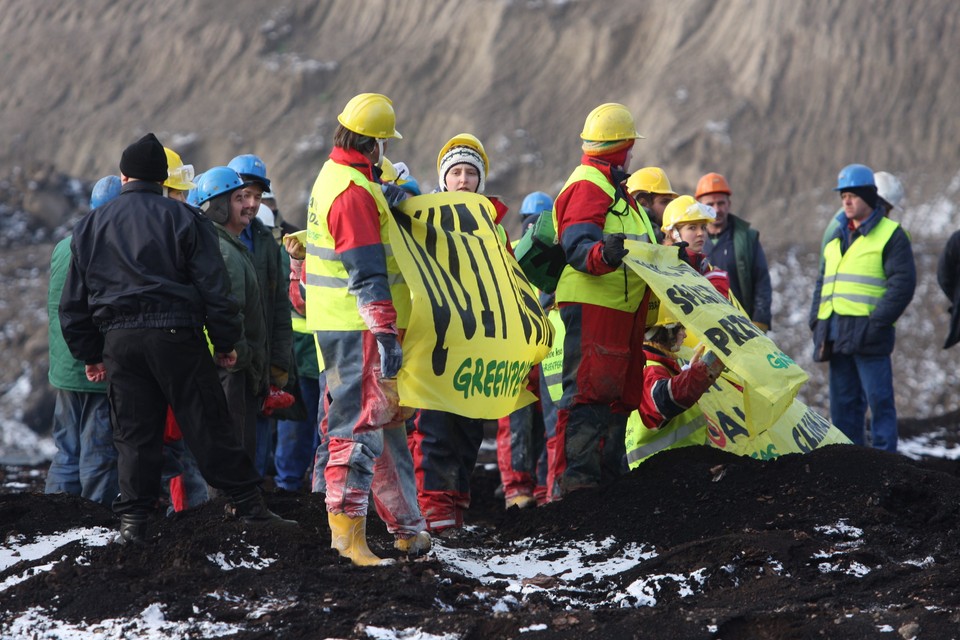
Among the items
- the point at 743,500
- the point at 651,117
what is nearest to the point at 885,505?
the point at 743,500

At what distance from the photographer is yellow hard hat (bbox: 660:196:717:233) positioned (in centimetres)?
836

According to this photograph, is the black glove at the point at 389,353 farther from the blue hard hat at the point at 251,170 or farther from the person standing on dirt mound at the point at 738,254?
the person standing on dirt mound at the point at 738,254

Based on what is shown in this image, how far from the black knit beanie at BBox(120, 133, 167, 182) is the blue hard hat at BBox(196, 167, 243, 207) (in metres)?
1.07

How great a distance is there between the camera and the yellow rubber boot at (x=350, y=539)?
5.90m

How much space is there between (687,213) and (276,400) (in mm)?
2943

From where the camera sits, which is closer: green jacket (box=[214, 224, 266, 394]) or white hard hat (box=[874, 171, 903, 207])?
green jacket (box=[214, 224, 266, 394])

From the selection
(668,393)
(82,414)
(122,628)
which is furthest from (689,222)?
(122,628)

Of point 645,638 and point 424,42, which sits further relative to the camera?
point 424,42

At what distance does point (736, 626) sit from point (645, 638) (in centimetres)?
36

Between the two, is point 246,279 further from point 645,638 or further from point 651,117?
point 651,117

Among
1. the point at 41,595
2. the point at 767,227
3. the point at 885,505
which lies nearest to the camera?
the point at 41,595

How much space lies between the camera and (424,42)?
102 feet

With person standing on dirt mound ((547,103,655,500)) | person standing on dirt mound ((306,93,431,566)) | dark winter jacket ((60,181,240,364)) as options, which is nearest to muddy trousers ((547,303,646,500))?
person standing on dirt mound ((547,103,655,500))

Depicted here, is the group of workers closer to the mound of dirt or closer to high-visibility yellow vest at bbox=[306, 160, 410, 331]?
high-visibility yellow vest at bbox=[306, 160, 410, 331]
